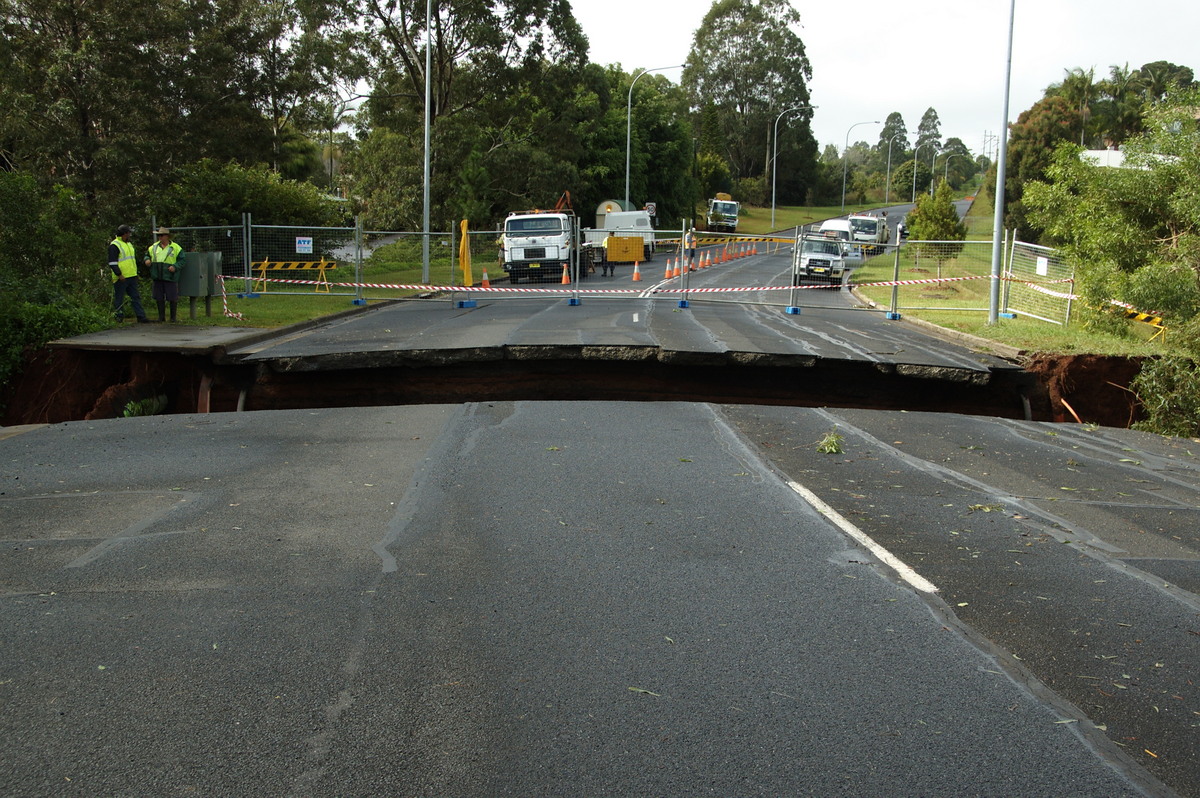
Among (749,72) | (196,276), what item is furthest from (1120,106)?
(196,276)

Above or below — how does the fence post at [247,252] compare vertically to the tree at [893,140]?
below

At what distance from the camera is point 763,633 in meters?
5.12

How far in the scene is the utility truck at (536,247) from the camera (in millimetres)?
30875

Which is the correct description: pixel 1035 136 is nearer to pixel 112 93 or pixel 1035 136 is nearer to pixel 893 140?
pixel 112 93

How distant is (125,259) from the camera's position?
17234 mm

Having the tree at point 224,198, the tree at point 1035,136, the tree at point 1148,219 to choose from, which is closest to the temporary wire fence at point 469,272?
the tree at point 1148,219

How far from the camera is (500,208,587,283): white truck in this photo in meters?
30.9

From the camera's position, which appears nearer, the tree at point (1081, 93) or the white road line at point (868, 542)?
the white road line at point (868, 542)

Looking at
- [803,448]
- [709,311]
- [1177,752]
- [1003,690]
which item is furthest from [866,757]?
[709,311]

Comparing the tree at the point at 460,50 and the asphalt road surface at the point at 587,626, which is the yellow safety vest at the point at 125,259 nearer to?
the asphalt road surface at the point at 587,626

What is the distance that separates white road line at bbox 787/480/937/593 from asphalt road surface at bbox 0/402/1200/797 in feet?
0.11

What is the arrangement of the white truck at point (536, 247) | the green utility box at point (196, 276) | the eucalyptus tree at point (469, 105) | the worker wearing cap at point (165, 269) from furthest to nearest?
the eucalyptus tree at point (469, 105)
the white truck at point (536, 247)
the green utility box at point (196, 276)
the worker wearing cap at point (165, 269)

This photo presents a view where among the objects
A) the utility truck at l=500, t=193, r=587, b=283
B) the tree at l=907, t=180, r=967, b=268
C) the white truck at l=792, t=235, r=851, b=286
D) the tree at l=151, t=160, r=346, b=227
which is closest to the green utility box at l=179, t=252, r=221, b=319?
the utility truck at l=500, t=193, r=587, b=283

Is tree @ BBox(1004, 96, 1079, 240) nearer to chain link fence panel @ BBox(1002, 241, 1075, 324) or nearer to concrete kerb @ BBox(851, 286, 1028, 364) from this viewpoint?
chain link fence panel @ BBox(1002, 241, 1075, 324)
